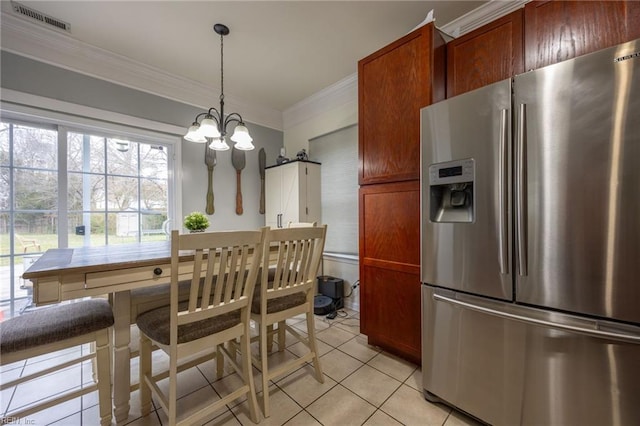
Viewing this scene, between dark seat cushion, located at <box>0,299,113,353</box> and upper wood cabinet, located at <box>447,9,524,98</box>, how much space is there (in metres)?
2.56

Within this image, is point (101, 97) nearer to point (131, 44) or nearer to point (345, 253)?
point (131, 44)

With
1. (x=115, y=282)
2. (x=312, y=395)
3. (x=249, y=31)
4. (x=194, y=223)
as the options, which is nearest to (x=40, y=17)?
(x=249, y=31)

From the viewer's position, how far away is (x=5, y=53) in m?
2.11

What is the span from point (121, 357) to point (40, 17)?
8.89ft

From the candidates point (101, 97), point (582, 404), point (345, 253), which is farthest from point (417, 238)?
point (101, 97)

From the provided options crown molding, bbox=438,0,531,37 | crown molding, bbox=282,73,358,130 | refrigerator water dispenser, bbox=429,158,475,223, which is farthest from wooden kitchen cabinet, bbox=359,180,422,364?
crown molding, bbox=282,73,358,130

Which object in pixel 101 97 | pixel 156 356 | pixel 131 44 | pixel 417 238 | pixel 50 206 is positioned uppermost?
pixel 131 44

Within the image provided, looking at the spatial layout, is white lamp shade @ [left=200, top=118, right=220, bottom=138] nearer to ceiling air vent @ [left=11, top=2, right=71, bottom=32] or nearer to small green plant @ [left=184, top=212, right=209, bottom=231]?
small green plant @ [left=184, top=212, right=209, bottom=231]

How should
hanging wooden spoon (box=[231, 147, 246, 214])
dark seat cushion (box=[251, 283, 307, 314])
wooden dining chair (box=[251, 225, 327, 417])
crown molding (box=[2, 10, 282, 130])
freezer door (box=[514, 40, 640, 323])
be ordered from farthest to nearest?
hanging wooden spoon (box=[231, 147, 246, 214]), crown molding (box=[2, 10, 282, 130]), dark seat cushion (box=[251, 283, 307, 314]), wooden dining chair (box=[251, 225, 327, 417]), freezer door (box=[514, 40, 640, 323])

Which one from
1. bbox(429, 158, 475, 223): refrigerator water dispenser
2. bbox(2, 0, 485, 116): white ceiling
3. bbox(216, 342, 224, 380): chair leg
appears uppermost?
bbox(2, 0, 485, 116): white ceiling

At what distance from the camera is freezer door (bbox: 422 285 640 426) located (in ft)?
3.19

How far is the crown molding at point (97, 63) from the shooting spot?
7.00 feet

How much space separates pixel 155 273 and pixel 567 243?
6.27ft

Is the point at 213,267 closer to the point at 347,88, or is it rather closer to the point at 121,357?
the point at 121,357
